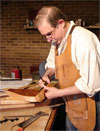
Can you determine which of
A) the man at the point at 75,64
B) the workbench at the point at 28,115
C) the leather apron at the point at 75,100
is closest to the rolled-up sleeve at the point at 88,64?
the man at the point at 75,64

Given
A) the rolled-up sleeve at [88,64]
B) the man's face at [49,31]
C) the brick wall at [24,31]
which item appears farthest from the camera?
the brick wall at [24,31]

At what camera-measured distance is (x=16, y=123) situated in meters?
1.13

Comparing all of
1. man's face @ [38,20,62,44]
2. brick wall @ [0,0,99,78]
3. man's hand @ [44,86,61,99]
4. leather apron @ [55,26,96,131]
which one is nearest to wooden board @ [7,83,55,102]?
man's hand @ [44,86,61,99]

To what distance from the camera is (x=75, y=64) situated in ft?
3.76

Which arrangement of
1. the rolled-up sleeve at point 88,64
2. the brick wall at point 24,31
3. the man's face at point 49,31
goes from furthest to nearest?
the brick wall at point 24,31 < the man's face at point 49,31 < the rolled-up sleeve at point 88,64

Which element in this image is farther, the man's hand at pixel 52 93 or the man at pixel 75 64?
the man's hand at pixel 52 93

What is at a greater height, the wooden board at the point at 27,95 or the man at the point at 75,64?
Answer: the man at the point at 75,64

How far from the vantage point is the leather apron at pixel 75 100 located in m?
1.19

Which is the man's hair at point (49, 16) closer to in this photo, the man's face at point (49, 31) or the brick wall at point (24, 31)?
the man's face at point (49, 31)

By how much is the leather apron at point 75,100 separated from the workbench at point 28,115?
0.15 metres

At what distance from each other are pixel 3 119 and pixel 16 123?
4.4 inches

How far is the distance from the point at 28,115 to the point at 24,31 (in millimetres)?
3682

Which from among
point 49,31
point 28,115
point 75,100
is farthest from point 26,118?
point 49,31

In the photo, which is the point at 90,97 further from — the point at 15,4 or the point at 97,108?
the point at 15,4
